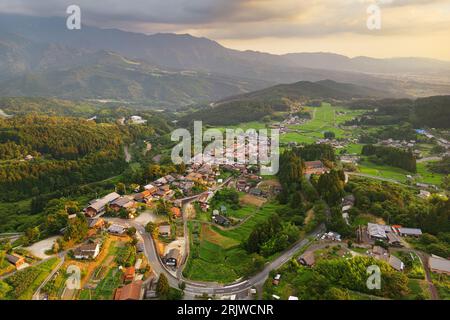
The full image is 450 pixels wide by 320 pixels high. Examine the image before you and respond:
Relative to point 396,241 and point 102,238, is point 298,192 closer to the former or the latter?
point 396,241

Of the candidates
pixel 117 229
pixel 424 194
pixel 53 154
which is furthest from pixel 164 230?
pixel 53 154

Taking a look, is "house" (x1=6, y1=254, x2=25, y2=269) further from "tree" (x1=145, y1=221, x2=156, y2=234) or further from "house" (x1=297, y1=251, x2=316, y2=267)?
"house" (x1=297, y1=251, x2=316, y2=267)

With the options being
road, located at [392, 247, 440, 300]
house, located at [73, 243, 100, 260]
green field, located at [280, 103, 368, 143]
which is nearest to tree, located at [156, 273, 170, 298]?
house, located at [73, 243, 100, 260]

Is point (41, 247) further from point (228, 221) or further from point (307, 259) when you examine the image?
point (307, 259)

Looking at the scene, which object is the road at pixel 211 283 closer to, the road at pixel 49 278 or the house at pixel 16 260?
the road at pixel 49 278

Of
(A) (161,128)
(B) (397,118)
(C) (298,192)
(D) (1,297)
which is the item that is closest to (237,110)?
(A) (161,128)

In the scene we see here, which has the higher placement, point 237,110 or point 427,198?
point 237,110
